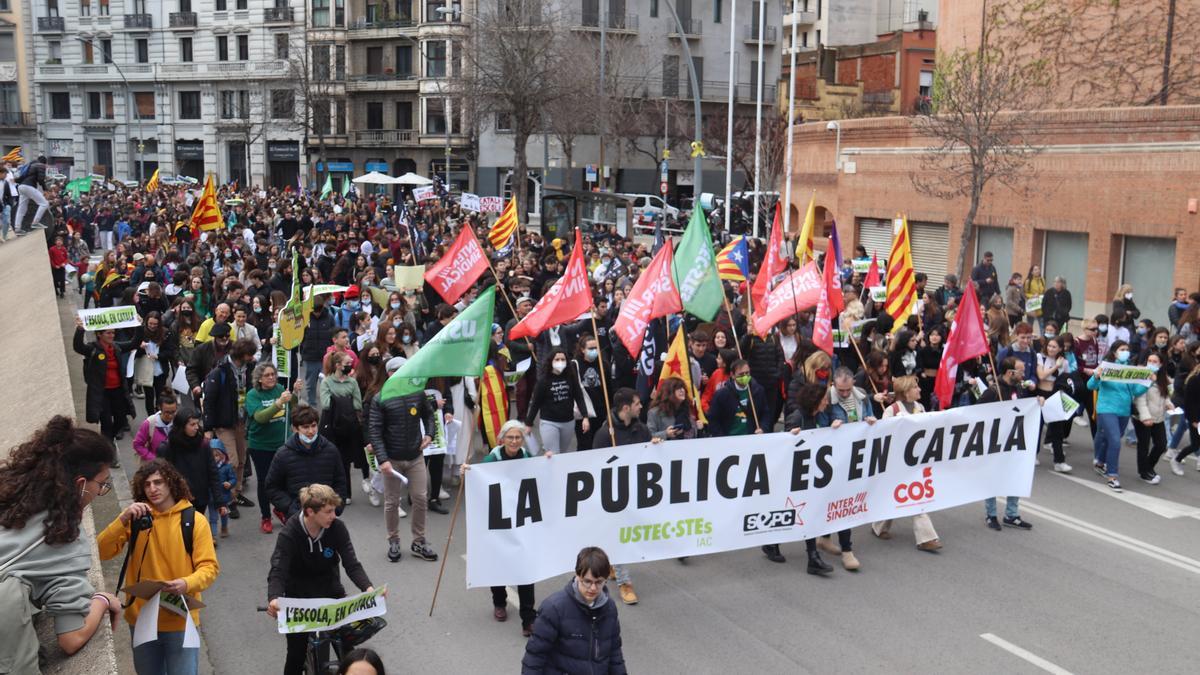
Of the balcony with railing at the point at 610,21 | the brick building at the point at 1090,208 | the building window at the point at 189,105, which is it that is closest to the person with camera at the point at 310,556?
the brick building at the point at 1090,208

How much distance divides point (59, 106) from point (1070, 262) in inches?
2851

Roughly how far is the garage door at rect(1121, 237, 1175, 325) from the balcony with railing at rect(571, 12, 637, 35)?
40.2 m

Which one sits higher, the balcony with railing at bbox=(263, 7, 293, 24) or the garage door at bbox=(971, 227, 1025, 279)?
the balcony with railing at bbox=(263, 7, 293, 24)

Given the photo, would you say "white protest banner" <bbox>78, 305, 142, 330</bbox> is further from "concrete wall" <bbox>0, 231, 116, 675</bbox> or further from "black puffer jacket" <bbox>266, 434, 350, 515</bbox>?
"black puffer jacket" <bbox>266, 434, 350, 515</bbox>

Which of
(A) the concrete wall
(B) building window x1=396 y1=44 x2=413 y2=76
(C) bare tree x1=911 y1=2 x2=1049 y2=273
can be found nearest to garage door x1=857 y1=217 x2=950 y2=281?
(C) bare tree x1=911 y1=2 x2=1049 y2=273

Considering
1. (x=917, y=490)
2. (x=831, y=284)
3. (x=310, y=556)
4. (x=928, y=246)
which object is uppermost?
(x=831, y=284)

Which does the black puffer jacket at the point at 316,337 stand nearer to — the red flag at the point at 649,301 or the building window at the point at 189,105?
the red flag at the point at 649,301

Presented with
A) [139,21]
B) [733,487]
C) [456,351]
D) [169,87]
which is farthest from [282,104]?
[733,487]

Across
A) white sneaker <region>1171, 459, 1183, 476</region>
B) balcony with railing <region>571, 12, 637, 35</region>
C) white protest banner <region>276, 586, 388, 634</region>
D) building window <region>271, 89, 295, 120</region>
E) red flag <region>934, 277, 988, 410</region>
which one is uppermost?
balcony with railing <region>571, 12, 637, 35</region>

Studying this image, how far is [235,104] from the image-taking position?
72250 millimetres

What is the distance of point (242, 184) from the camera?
7225 cm

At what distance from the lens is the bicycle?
6.25 metres

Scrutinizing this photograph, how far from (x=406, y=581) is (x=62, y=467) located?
4644 millimetres

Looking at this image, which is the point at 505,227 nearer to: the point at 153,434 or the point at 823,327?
the point at 823,327
